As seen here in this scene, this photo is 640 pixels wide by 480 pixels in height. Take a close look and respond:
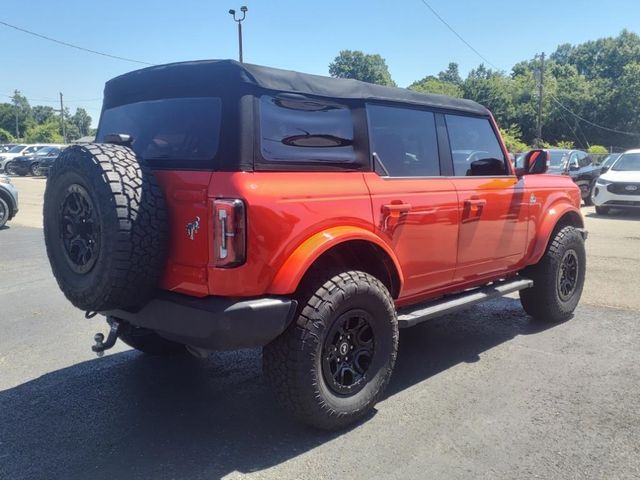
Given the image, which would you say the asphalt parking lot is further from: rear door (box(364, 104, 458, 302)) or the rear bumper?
rear door (box(364, 104, 458, 302))

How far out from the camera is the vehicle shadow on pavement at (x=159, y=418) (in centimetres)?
294

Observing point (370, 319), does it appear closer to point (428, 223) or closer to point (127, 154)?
point (428, 223)

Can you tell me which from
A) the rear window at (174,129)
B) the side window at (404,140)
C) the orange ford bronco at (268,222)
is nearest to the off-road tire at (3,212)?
the orange ford bronco at (268,222)

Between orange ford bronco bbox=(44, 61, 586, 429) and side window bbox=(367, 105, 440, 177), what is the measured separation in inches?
0.5

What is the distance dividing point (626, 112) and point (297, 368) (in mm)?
61888

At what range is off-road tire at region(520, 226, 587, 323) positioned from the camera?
5.23 metres

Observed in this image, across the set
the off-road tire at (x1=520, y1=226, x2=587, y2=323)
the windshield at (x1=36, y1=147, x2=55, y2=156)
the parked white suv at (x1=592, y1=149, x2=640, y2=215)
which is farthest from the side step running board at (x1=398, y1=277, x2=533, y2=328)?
the windshield at (x1=36, y1=147, x2=55, y2=156)

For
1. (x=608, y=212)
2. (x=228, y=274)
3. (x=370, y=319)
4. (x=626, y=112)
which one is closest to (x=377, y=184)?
(x=370, y=319)

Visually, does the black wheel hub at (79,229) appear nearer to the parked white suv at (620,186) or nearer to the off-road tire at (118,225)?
the off-road tire at (118,225)

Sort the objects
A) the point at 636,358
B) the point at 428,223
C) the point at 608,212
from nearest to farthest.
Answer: the point at 428,223 → the point at 636,358 → the point at 608,212

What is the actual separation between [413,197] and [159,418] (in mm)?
2172

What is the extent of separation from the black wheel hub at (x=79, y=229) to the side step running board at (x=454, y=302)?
196cm

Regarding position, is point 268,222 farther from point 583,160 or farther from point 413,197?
point 583,160

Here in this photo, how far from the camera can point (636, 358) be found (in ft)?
14.6
